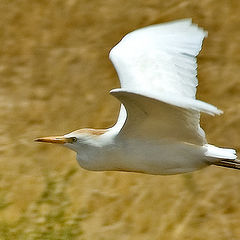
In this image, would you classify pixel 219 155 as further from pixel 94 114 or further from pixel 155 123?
pixel 94 114

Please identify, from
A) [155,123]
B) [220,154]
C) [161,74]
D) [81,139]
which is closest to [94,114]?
Result: [161,74]

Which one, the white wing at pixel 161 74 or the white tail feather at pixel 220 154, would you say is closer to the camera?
the white wing at pixel 161 74

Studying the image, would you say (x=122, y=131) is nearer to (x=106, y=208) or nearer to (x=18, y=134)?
(x=106, y=208)

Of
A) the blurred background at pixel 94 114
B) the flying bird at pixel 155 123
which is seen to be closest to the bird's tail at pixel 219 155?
the flying bird at pixel 155 123

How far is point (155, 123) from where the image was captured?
20.8 ft

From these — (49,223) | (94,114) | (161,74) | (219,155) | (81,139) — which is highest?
(161,74)

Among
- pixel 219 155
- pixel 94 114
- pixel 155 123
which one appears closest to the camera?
pixel 155 123

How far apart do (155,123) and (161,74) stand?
0.72m

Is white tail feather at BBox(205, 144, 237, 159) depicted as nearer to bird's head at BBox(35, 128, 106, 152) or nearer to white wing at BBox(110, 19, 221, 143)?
white wing at BBox(110, 19, 221, 143)

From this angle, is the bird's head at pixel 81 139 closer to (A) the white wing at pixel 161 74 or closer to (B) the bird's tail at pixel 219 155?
(A) the white wing at pixel 161 74

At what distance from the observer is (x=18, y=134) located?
9.39 meters

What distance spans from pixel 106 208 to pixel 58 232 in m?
1.58

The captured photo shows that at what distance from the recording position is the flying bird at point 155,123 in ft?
20.5

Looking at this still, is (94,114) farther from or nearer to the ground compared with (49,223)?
farther from the ground
